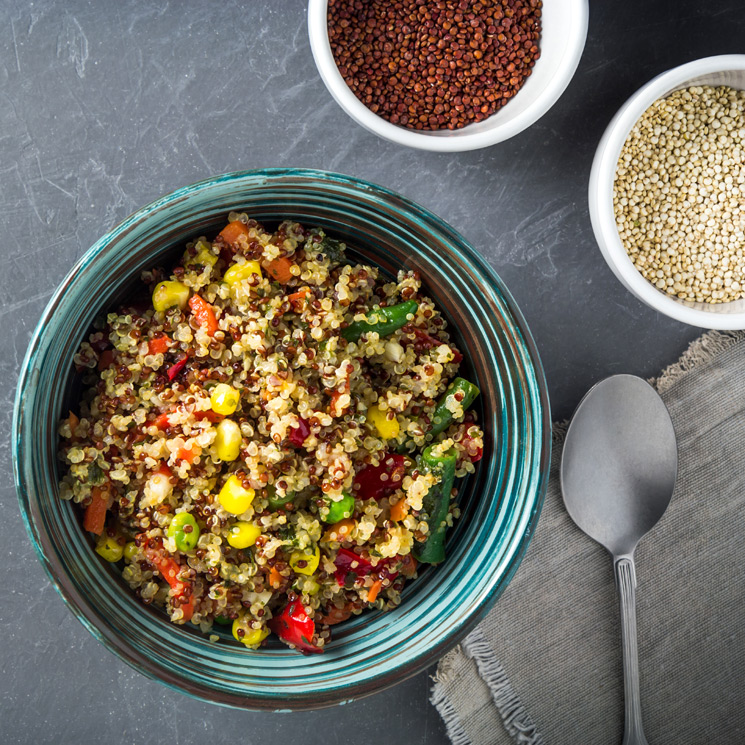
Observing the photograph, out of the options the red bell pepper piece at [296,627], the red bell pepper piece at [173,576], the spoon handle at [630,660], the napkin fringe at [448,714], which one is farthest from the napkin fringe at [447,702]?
the red bell pepper piece at [173,576]

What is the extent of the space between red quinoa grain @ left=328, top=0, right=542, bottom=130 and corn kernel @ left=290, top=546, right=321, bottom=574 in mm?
1021

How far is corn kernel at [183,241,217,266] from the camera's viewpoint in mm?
1410

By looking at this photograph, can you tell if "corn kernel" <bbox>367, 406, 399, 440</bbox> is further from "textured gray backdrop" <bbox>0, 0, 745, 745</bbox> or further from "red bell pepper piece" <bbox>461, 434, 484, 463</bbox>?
"textured gray backdrop" <bbox>0, 0, 745, 745</bbox>

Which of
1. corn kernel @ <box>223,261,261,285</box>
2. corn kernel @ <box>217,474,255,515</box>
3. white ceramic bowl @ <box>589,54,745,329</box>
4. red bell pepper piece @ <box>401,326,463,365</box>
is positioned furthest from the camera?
white ceramic bowl @ <box>589,54,745,329</box>

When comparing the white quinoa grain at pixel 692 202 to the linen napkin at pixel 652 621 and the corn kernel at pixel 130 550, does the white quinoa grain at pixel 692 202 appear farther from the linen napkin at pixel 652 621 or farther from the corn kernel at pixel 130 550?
the corn kernel at pixel 130 550

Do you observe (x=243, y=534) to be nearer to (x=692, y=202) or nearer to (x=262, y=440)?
(x=262, y=440)

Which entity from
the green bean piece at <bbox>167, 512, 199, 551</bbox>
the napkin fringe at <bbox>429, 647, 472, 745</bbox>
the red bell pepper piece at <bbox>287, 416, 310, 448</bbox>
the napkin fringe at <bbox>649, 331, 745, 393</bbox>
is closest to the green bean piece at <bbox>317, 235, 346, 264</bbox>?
the red bell pepper piece at <bbox>287, 416, 310, 448</bbox>

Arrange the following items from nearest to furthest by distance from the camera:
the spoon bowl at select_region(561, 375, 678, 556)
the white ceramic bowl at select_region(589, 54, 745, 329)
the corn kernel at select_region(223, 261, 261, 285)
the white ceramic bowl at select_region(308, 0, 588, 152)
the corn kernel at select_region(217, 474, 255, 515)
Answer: the corn kernel at select_region(217, 474, 255, 515) → the corn kernel at select_region(223, 261, 261, 285) → the white ceramic bowl at select_region(308, 0, 588, 152) → the white ceramic bowl at select_region(589, 54, 745, 329) → the spoon bowl at select_region(561, 375, 678, 556)

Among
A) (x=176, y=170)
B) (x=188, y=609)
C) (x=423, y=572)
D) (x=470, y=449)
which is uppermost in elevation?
(x=176, y=170)

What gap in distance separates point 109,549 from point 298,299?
59cm

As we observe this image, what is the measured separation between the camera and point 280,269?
1.41 meters

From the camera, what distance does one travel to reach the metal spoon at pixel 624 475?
1804mm

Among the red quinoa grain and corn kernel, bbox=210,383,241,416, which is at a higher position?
the red quinoa grain

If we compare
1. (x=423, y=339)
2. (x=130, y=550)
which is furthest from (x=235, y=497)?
(x=423, y=339)
